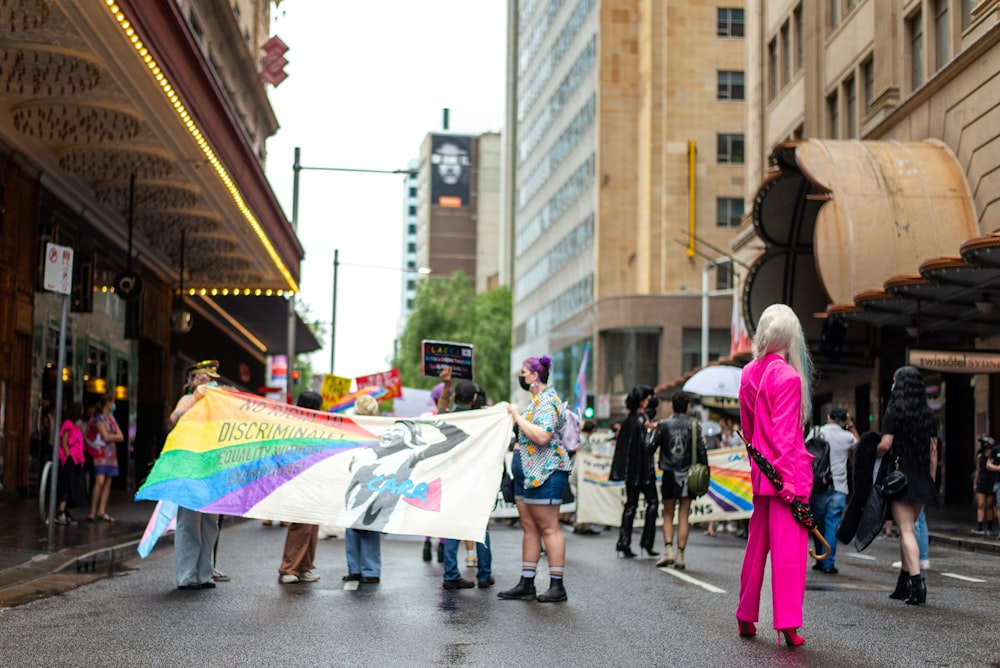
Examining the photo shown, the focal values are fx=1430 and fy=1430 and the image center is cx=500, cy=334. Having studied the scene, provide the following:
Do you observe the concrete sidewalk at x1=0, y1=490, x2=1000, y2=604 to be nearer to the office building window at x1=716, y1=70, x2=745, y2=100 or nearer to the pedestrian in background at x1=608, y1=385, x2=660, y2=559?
the pedestrian in background at x1=608, y1=385, x2=660, y2=559

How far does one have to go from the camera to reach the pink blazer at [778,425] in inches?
336

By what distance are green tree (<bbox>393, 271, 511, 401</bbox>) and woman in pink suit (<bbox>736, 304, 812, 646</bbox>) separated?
90784 millimetres

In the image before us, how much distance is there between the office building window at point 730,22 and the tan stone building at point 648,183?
0.16 ft

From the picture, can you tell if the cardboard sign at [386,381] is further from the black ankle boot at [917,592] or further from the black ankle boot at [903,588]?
the black ankle boot at [917,592]

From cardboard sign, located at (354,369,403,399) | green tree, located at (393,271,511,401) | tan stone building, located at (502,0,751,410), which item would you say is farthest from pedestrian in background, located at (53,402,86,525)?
green tree, located at (393,271,511,401)

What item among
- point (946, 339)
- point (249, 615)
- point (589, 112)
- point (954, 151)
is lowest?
point (249, 615)

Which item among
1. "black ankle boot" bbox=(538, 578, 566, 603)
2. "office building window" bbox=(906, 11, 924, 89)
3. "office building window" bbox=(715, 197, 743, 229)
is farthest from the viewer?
"office building window" bbox=(715, 197, 743, 229)

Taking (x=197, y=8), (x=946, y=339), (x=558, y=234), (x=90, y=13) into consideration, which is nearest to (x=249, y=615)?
(x=90, y=13)

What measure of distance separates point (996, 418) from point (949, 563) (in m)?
12.1

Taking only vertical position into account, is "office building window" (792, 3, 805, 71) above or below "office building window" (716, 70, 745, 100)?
below

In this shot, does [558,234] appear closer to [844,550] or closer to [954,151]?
[954,151]

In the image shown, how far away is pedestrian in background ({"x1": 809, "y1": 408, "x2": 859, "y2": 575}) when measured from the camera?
604 inches

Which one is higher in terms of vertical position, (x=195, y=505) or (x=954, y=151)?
(x=954, y=151)

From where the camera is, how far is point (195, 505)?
11.6 meters
